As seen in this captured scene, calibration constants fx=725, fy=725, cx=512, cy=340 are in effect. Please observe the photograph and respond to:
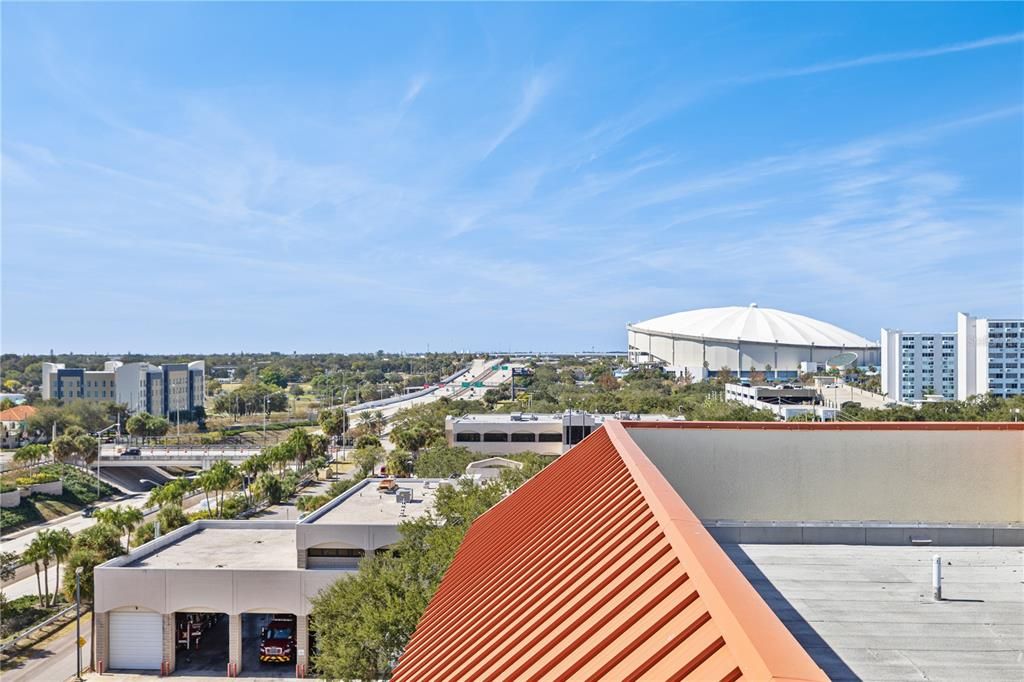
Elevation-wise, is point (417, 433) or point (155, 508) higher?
point (417, 433)

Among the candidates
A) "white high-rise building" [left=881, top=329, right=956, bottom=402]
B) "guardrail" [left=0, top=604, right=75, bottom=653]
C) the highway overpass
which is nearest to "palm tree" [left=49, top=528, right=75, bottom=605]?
"guardrail" [left=0, top=604, right=75, bottom=653]

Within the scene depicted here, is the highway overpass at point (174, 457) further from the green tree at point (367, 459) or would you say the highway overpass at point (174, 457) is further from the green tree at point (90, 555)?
the green tree at point (90, 555)

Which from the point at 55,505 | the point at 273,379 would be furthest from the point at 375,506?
the point at 273,379

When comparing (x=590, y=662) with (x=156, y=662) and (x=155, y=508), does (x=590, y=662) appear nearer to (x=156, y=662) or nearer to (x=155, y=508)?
Answer: (x=156, y=662)

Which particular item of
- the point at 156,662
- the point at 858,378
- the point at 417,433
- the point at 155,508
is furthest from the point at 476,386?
the point at 156,662

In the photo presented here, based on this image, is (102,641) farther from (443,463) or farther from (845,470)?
(443,463)
